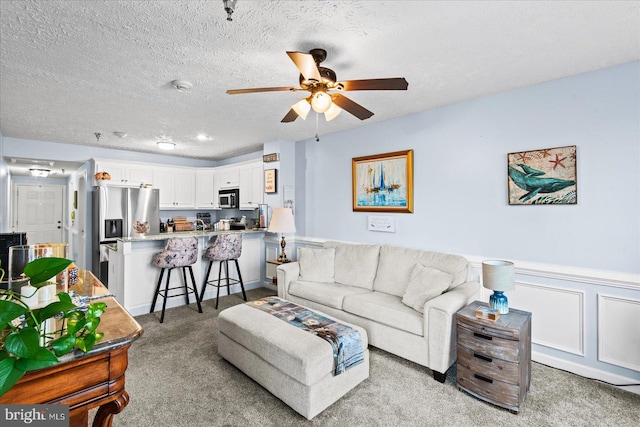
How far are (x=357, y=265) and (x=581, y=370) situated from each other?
2133mm

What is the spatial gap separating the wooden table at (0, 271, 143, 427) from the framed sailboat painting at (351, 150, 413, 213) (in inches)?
122

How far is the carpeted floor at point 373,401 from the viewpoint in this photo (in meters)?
2.01

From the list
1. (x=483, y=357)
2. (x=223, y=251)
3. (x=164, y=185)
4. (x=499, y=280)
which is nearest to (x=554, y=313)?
(x=499, y=280)

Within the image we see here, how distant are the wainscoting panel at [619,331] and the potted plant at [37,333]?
10.8 ft

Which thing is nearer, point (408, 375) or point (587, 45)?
point (587, 45)

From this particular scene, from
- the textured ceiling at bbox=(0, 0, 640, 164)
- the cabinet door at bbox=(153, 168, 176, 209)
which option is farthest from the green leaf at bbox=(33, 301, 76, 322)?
the cabinet door at bbox=(153, 168, 176, 209)

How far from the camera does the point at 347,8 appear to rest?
1688 millimetres

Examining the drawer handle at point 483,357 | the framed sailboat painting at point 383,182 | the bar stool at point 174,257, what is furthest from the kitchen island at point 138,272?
the drawer handle at point 483,357

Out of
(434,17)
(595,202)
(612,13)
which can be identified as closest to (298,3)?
(434,17)

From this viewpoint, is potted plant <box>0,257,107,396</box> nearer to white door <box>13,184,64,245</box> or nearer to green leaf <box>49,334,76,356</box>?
green leaf <box>49,334,76,356</box>

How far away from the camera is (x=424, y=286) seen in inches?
111

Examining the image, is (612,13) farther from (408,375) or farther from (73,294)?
(73,294)

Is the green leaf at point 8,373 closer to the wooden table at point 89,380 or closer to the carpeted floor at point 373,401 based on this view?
the wooden table at point 89,380

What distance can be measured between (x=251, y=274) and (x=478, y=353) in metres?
3.61
